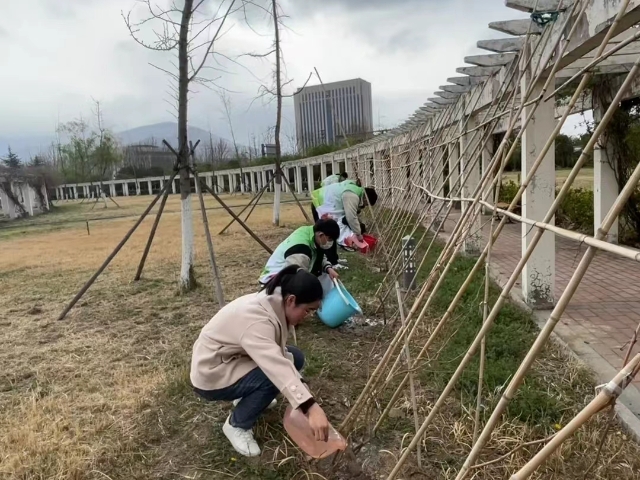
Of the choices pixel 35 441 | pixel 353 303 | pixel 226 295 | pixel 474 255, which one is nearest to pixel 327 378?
pixel 353 303

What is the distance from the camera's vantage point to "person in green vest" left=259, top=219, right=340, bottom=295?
379 cm

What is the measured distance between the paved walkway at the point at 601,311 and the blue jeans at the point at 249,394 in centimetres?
150

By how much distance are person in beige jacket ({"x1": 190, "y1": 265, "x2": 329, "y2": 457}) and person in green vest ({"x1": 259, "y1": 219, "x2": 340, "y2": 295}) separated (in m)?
1.30

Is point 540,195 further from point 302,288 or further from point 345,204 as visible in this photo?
point 345,204

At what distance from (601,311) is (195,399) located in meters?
3.13

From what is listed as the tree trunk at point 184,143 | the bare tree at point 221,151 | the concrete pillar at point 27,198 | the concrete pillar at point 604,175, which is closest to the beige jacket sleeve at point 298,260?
the tree trunk at point 184,143

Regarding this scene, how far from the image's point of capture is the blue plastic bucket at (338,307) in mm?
3975

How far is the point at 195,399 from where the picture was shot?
3.05 m

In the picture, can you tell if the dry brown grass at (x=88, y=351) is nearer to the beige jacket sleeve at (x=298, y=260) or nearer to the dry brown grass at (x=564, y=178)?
the beige jacket sleeve at (x=298, y=260)

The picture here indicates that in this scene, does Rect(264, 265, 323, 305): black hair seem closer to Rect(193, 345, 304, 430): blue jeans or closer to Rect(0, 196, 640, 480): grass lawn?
Rect(193, 345, 304, 430): blue jeans

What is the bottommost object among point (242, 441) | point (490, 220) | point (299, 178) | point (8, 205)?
point (8, 205)

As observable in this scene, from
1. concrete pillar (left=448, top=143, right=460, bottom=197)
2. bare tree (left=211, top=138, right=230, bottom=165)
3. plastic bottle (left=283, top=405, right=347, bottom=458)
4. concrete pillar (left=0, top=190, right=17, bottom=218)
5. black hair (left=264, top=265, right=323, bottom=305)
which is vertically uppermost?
bare tree (left=211, top=138, right=230, bottom=165)

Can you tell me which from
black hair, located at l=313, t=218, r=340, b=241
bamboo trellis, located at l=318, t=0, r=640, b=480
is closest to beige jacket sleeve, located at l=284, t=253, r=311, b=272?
black hair, located at l=313, t=218, r=340, b=241

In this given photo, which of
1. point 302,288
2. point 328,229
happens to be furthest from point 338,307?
point 302,288
